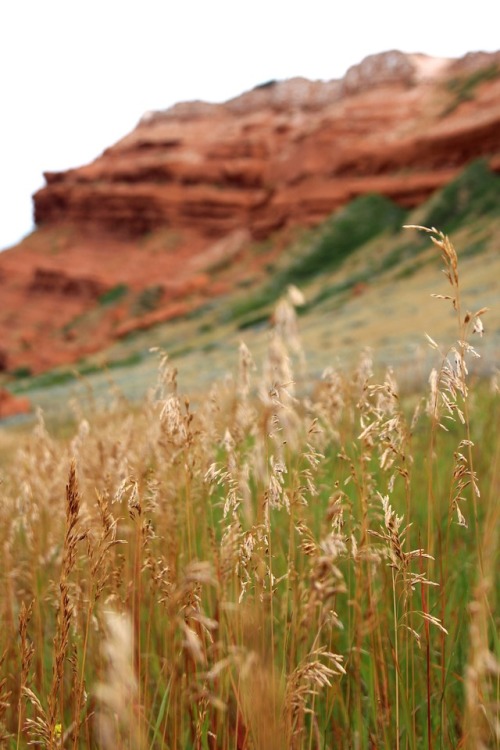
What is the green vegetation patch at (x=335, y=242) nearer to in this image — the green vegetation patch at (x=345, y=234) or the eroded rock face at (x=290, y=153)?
the green vegetation patch at (x=345, y=234)

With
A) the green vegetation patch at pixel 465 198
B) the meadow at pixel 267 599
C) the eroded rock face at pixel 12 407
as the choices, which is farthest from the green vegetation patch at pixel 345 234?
the meadow at pixel 267 599

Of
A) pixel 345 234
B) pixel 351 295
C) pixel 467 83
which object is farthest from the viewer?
pixel 467 83

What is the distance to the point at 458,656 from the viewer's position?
1.86 metres

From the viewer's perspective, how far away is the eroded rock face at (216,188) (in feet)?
123

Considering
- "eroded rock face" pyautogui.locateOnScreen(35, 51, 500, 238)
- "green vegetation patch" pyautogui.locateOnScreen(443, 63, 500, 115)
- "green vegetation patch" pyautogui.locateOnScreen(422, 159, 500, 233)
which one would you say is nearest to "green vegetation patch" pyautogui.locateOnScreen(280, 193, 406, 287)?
"eroded rock face" pyautogui.locateOnScreen(35, 51, 500, 238)

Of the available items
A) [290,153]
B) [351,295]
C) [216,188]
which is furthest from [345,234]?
[216,188]

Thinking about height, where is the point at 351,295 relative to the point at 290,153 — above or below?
below

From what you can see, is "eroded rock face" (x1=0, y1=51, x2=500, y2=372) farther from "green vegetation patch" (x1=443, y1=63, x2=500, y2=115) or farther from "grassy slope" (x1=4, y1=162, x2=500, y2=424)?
"grassy slope" (x1=4, y1=162, x2=500, y2=424)

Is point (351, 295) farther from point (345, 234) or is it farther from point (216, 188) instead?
point (216, 188)

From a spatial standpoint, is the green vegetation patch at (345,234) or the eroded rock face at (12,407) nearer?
the eroded rock face at (12,407)

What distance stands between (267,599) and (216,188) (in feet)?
155

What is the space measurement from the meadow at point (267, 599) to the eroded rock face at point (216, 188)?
32.8 meters

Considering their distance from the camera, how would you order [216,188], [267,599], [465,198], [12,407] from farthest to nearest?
[216,188]
[465,198]
[12,407]
[267,599]

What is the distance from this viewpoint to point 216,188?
153 feet
